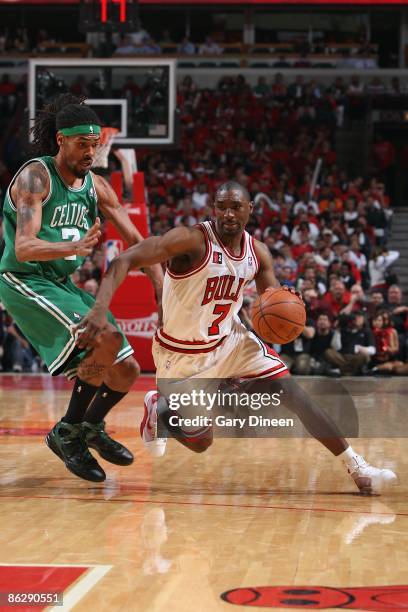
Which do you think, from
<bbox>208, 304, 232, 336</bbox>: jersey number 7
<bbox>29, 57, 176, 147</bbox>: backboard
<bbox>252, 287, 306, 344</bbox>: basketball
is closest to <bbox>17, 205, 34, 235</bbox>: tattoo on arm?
<bbox>208, 304, 232, 336</bbox>: jersey number 7

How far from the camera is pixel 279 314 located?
5316 millimetres

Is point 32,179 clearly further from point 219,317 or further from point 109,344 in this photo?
point 219,317

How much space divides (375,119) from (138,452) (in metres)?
16.7

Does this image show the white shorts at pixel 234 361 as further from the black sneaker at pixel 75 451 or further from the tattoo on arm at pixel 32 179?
the tattoo on arm at pixel 32 179

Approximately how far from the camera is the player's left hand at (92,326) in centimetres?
465

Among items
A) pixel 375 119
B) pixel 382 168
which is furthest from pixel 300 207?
pixel 375 119

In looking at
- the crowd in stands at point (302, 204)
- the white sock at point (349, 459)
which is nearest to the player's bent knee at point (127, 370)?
the white sock at point (349, 459)

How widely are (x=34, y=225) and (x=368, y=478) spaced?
212 cm

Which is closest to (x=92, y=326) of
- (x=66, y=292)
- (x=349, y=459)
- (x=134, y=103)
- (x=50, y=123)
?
(x=66, y=292)

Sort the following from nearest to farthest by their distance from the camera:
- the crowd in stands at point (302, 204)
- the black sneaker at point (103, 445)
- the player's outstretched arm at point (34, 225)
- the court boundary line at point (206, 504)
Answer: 1. the court boundary line at point (206, 504)
2. the player's outstretched arm at point (34, 225)
3. the black sneaker at point (103, 445)
4. the crowd in stands at point (302, 204)

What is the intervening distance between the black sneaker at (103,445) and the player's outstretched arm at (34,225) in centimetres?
101

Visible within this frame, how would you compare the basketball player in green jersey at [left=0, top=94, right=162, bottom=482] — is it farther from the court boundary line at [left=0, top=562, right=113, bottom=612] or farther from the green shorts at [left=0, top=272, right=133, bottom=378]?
the court boundary line at [left=0, top=562, right=113, bottom=612]

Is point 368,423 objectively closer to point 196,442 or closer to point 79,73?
point 196,442

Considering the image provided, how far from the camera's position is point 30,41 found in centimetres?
2420
